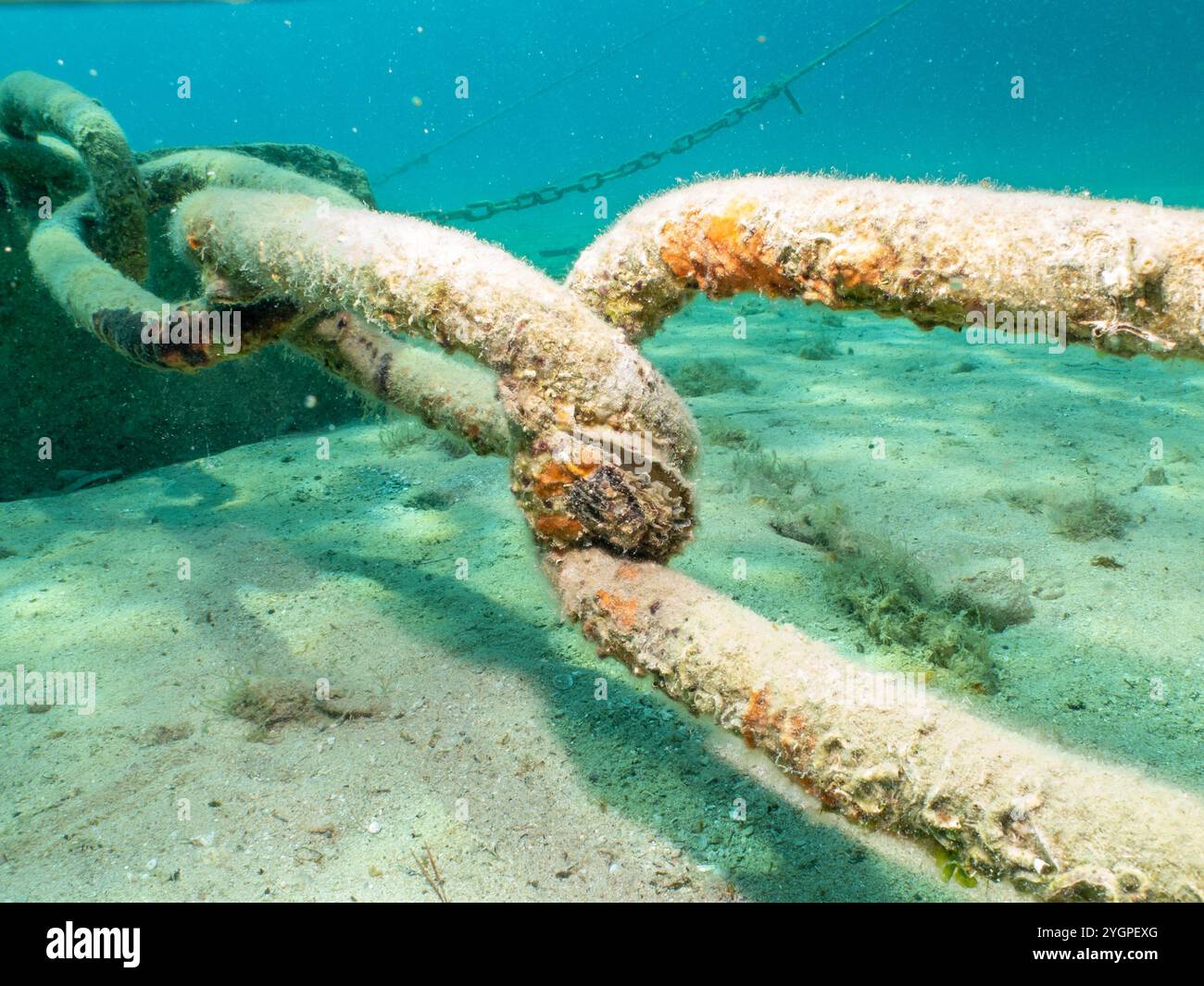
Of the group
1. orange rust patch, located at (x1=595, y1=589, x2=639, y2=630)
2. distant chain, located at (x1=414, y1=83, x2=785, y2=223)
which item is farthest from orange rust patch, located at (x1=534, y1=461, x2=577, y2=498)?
distant chain, located at (x1=414, y1=83, x2=785, y2=223)

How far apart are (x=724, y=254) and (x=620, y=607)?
2.86 ft

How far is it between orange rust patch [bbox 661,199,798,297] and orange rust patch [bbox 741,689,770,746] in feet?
2.86

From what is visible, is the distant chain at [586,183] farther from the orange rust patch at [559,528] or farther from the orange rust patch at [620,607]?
the orange rust patch at [620,607]

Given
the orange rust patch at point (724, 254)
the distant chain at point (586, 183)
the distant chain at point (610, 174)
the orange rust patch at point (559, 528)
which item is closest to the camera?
the orange rust patch at point (724, 254)

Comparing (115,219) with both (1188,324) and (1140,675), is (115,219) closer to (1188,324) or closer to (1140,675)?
(1188,324)

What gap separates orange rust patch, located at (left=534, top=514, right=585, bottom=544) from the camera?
70.1 inches

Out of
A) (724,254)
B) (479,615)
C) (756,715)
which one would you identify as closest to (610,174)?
(479,615)

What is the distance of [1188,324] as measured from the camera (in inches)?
40.8

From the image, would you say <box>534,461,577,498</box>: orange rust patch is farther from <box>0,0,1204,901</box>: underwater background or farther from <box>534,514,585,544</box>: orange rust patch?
<box>0,0,1204,901</box>: underwater background

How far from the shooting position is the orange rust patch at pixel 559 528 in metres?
1.78

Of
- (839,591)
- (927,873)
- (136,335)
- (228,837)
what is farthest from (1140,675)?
(136,335)

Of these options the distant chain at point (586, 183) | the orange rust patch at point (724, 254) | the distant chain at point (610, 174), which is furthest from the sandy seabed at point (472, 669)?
the distant chain at point (610, 174)

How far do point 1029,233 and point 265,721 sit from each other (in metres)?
2.91

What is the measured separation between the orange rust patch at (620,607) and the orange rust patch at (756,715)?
34 centimetres
